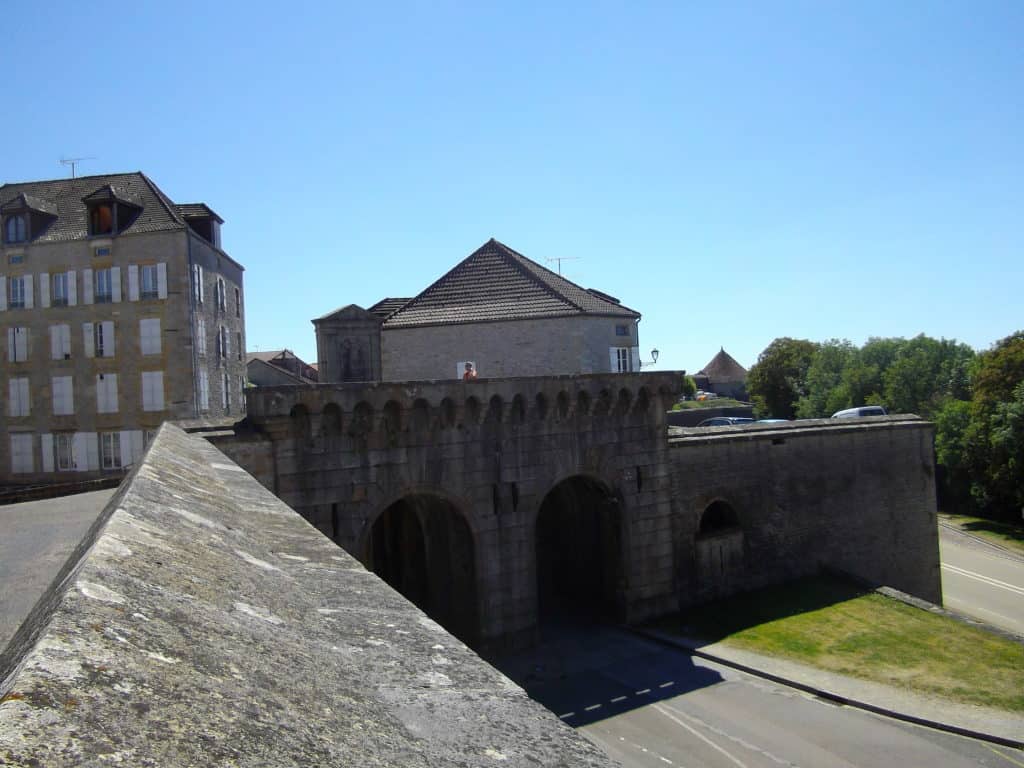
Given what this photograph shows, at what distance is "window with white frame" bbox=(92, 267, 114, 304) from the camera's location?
2783 centimetres

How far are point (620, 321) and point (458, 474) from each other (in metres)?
10.3

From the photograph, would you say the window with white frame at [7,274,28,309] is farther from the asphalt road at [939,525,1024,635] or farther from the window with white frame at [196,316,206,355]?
the asphalt road at [939,525,1024,635]

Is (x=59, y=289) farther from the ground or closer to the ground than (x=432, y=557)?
farther from the ground

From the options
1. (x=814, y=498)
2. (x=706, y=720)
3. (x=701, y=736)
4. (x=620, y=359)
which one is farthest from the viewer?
(x=620, y=359)

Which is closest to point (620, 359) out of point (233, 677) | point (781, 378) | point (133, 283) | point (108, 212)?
point (133, 283)

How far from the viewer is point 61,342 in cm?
2808

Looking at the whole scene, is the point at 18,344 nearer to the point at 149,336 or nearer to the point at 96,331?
the point at 96,331

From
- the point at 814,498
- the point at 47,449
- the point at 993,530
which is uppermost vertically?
the point at 47,449

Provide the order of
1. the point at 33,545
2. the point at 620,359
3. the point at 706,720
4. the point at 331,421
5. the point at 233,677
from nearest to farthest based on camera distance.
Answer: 1. the point at 233,677
2. the point at 33,545
3. the point at 706,720
4. the point at 331,421
5. the point at 620,359

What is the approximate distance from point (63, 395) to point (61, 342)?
186 centimetres

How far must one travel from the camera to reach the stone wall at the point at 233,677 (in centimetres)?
114

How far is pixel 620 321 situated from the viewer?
24047 millimetres

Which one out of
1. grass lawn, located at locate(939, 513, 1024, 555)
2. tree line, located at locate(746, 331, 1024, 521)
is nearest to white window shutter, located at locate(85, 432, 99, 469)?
grass lawn, located at locate(939, 513, 1024, 555)

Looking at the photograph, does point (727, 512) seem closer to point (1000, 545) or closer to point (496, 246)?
point (496, 246)
